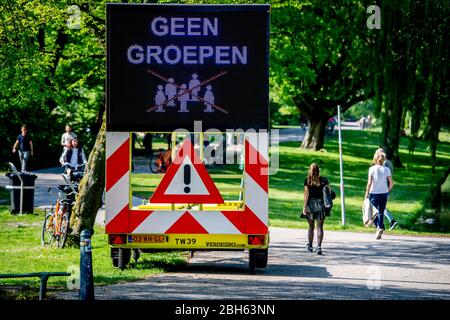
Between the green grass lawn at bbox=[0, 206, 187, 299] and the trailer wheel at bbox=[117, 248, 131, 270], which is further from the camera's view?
the trailer wheel at bbox=[117, 248, 131, 270]

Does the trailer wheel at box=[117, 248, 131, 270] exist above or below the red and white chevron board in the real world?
below

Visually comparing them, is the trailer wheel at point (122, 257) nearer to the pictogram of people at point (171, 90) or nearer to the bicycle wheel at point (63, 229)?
the pictogram of people at point (171, 90)

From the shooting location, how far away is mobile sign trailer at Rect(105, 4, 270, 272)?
45.7 ft

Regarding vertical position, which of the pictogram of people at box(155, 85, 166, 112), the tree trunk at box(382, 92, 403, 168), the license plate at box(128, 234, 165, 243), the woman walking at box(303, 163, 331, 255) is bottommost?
the license plate at box(128, 234, 165, 243)

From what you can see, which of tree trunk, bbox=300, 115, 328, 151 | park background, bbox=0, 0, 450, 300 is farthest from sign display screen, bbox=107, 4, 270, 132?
tree trunk, bbox=300, 115, 328, 151

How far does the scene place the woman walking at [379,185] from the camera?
822 inches

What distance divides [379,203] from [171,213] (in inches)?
305

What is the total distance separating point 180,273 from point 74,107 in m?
30.3

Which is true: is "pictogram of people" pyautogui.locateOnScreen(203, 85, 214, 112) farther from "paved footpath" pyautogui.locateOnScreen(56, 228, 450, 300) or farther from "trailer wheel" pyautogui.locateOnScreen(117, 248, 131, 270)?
"trailer wheel" pyautogui.locateOnScreen(117, 248, 131, 270)

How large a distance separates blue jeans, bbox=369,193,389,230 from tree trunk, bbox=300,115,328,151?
106 ft

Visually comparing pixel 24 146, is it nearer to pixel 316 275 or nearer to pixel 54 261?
pixel 54 261

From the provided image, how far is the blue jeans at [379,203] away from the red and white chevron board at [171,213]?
7.01 metres

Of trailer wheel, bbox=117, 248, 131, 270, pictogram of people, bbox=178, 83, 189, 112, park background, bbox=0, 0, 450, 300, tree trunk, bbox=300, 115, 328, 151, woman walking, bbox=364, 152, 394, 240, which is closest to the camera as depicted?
pictogram of people, bbox=178, 83, 189, 112
